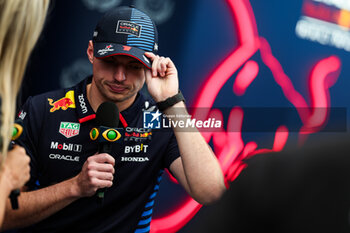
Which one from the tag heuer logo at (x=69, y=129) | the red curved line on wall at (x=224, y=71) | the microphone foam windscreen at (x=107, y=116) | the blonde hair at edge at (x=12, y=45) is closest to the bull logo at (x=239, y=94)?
the red curved line on wall at (x=224, y=71)

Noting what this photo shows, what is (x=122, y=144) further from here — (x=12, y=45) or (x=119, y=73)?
(x=12, y=45)

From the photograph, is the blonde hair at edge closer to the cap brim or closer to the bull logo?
the cap brim

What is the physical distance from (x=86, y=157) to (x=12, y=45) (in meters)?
0.88

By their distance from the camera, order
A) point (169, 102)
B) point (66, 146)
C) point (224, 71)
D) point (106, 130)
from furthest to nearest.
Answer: point (224, 71) → point (66, 146) → point (169, 102) → point (106, 130)

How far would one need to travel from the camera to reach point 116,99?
2096 millimetres

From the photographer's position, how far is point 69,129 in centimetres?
212

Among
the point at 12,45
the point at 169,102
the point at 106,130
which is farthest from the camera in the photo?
the point at 169,102

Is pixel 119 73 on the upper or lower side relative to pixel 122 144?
upper

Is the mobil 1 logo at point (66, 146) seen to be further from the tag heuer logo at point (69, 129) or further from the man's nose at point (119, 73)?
the man's nose at point (119, 73)

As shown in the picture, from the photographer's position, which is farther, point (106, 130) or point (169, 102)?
point (169, 102)

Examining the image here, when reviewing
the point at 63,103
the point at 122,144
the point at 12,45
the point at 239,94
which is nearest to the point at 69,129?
the point at 63,103

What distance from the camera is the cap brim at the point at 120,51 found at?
6.61 feet

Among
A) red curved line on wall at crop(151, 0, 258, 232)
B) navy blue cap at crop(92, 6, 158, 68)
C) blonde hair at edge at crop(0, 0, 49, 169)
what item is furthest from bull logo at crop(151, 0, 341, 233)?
blonde hair at edge at crop(0, 0, 49, 169)

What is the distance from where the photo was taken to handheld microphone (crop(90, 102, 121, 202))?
170 centimetres
